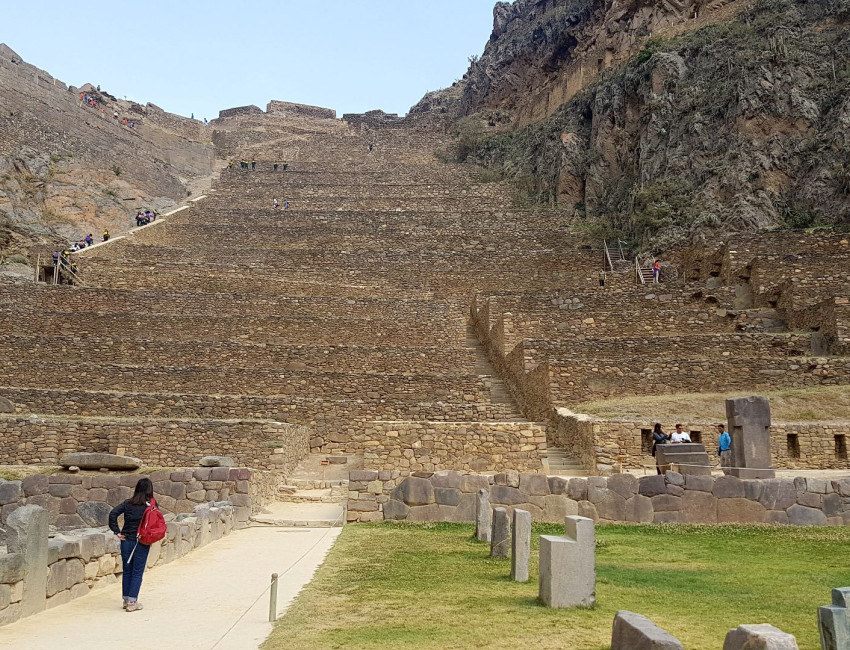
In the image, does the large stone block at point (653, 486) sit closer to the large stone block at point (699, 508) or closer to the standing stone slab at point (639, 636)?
the large stone block at point (699, 508)

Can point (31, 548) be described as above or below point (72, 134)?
below

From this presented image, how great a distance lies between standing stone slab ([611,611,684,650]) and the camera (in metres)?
4.62

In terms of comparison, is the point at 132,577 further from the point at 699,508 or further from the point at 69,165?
the point at 69,165

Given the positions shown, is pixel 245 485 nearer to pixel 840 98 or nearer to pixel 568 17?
pixel 840 98

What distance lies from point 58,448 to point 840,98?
34.2m

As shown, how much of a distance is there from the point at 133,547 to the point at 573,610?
4611 millimetres

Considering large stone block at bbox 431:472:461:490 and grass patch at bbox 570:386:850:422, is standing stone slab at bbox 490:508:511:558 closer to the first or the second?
large stone block at bbox 431:472:461:490

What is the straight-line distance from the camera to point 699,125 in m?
37.3

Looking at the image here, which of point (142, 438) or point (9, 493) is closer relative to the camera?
point (9, 493)

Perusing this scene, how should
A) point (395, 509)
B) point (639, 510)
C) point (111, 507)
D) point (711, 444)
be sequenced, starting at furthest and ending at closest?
point (711, 444), point (111, 507), point (395, 509), point (639, 510)

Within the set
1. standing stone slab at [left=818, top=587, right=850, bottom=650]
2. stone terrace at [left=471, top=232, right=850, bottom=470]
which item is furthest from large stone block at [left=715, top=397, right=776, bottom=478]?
standing stone slab at [left=818, top=587, right=850, bottom=650]

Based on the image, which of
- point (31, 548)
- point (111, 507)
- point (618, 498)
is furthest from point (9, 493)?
point (618, 498)

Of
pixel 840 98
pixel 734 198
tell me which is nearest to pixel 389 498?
pixel 734 198

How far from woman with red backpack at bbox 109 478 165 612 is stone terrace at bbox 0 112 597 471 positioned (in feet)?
30.7
